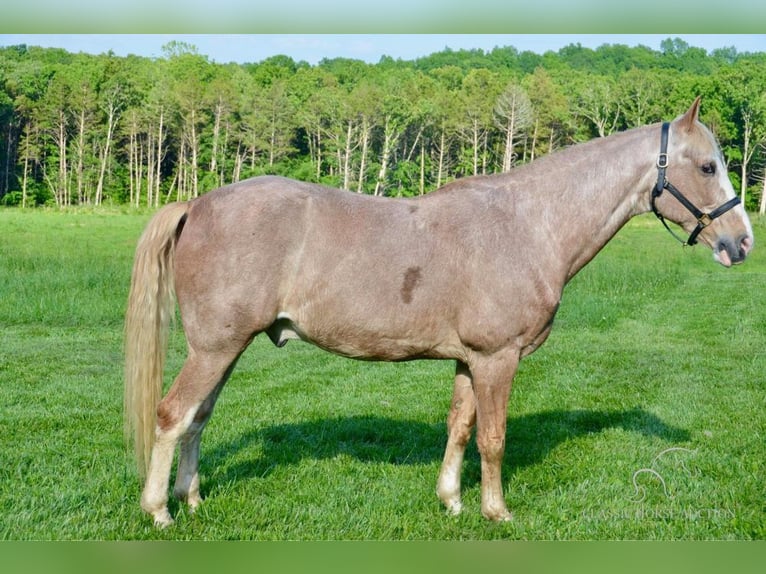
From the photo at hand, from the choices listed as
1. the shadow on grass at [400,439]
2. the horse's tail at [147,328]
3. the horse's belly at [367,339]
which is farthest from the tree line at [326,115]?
the horse's belly at [367,339]

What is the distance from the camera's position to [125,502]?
14.1ft

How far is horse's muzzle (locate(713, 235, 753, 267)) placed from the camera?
13.7ft

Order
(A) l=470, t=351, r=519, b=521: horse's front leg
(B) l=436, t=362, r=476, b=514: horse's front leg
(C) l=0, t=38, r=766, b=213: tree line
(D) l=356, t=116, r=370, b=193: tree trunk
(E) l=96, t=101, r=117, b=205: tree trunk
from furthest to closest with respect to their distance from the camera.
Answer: (D) l=356, t=116, r=370, b=193: tree trunk, (E) l=96, t=101, r=117, b=205: tree trunk, (C) l=0, t=38, r=766, b=213: tree line, (B) l=436, t=362, r=476, b=514: horse's front leg, (A) l=470, t=351, r=519, b=521: horse's front leg

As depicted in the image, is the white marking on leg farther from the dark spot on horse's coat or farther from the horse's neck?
the horse's neck

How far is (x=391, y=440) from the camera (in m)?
5.82

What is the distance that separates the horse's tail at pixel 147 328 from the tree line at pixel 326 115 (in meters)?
26.7

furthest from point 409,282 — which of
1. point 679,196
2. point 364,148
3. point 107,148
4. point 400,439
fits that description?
point 364,148

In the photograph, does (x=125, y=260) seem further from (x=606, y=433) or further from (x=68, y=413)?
(x=606, y=433)

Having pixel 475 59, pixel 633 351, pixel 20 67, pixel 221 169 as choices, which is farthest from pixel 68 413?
pixel 475 59

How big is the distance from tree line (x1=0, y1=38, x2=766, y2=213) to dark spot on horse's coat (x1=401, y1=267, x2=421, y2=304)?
2754 cm

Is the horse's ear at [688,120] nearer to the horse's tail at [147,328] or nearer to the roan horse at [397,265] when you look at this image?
the roan horse at [397,265]

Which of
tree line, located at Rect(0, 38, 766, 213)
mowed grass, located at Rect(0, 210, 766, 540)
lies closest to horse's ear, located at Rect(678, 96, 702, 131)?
mowed grass, located at Rect(0, 210, 766, 540)

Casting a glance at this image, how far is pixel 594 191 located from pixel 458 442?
1.70 metres

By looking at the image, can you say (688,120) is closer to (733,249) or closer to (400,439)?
(733,249)
